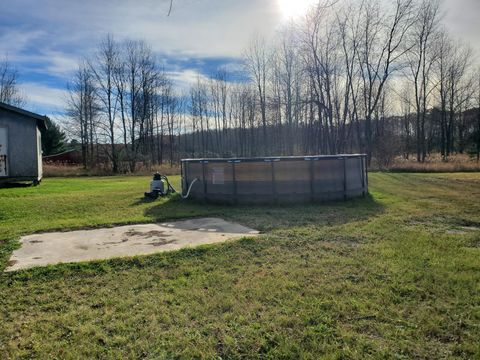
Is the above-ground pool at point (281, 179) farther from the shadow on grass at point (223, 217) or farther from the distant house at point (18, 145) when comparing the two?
the distant house at point (18, 145)

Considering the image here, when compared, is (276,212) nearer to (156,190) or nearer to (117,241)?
(117,241)

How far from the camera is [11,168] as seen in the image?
47.3 feet

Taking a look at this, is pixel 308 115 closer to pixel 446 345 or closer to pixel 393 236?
pixel 393 236

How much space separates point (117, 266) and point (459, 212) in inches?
270

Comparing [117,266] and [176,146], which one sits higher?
[176,146]

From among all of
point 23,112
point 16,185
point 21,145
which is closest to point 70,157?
point 16,185

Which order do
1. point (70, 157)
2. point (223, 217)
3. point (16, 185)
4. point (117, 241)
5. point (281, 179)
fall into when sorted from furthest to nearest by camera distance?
point (70, 157)
point (16, 185)
point (281, 179)
point (223, 217)
point (117, 241)

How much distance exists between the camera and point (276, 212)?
7.75 metres

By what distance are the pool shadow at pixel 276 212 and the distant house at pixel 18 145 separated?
8.18 meters

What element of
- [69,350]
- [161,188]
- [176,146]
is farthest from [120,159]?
[69,350]

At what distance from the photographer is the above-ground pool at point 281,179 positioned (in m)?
8.73

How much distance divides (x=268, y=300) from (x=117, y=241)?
3.16 m

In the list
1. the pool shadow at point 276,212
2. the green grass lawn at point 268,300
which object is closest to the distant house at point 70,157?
the pool shadow at point 276,212

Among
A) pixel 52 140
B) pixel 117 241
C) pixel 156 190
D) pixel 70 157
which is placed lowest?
pixel 117 241
